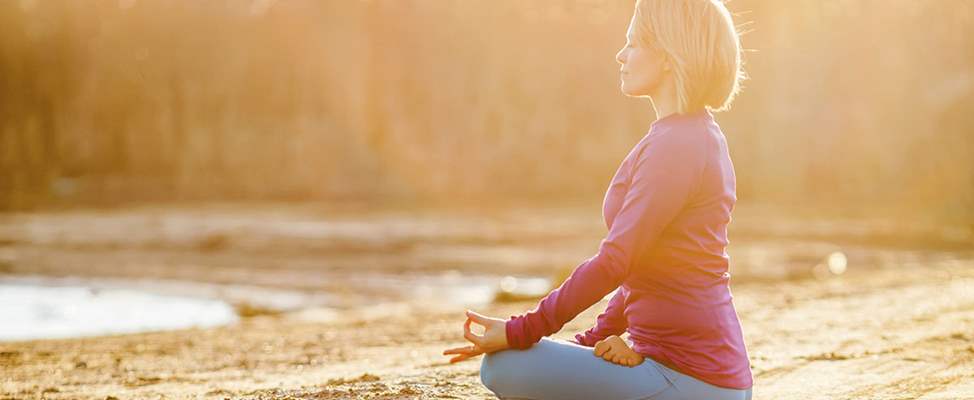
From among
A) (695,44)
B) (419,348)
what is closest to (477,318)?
(695,44)

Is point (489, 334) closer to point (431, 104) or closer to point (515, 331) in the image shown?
point (515, 331)

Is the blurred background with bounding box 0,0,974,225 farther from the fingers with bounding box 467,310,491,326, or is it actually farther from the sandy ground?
the fingers with bounding box 467,310,491,326

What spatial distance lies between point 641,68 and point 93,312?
14273 millimetres

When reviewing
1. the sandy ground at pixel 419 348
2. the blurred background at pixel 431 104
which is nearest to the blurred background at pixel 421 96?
the blurred background at pixel 431 104

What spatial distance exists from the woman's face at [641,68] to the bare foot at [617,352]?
0.77 metres

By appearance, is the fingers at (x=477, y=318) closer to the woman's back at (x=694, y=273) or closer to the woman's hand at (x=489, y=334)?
the woman's hand at (x=489, y=334)

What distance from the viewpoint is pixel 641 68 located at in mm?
3115

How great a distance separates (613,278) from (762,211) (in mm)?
36898

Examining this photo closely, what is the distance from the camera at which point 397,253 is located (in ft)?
81.8

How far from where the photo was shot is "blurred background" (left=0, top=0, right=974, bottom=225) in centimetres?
4709

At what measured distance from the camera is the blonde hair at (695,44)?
2.97 metres

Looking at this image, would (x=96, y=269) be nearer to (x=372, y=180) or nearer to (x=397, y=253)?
(x=397, y=253)

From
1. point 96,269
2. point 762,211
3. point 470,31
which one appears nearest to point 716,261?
point 96,269

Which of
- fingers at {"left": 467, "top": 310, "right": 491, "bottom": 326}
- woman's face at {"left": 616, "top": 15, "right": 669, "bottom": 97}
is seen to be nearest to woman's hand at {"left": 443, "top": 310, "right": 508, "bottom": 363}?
fingers at {"left": 467, "top": 310, "right": 491, "bottom": 326}
